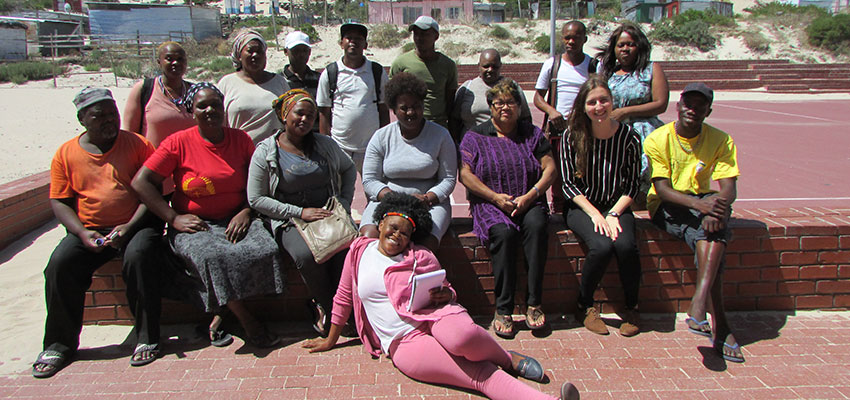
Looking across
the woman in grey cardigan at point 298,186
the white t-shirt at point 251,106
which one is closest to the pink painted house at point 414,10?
the white t-shirt at point 251,106

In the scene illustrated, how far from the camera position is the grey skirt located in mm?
3457

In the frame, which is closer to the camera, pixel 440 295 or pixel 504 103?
pixel 440 295

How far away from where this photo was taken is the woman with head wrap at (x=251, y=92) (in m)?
4.37

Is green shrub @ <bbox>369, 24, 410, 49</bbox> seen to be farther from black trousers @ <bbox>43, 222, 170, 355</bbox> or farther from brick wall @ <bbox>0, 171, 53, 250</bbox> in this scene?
black trousers @ <bbox>43, 222, 170, 355</bbox>

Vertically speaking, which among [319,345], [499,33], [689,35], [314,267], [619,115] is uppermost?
[499,33]

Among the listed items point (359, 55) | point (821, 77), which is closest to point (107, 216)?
point (359, 55)

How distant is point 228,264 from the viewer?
3.47 metres

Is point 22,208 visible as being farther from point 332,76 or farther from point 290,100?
point 290,100

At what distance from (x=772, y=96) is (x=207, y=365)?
24987mm

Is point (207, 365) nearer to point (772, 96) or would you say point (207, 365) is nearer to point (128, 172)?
point (128, 172)

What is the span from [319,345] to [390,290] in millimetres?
675

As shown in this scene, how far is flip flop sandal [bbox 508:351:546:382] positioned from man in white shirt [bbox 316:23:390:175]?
7.57 feet

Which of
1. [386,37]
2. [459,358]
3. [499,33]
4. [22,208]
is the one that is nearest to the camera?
[459,358]

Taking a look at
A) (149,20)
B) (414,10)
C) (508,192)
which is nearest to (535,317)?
(508,192)
